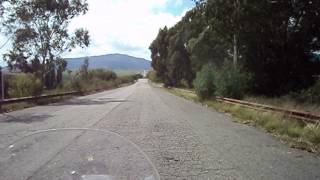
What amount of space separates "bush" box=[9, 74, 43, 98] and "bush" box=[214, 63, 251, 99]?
15.5 m

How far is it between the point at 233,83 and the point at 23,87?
55.4 ft

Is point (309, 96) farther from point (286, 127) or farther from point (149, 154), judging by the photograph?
point (149, 154)

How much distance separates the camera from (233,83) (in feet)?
120

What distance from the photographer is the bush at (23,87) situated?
141 feet

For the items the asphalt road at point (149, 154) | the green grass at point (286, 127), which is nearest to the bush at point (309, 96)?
the green grass at point (286, 127)

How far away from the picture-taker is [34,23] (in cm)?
5472

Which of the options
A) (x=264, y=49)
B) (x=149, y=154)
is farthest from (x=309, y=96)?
(x=149, y=154)

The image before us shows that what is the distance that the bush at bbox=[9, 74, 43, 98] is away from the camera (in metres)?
42.9

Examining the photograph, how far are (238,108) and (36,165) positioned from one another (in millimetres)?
20014

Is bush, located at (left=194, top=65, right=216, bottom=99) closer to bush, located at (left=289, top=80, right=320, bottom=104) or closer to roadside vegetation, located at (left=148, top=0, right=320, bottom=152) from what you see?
roadside vegetation, located at (left=148, top=0, right=320, bottom=152)

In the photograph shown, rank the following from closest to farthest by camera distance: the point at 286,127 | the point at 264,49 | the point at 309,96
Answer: the point at 286,127
the point at 309,96
the point at 264,49

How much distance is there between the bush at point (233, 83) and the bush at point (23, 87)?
15.5m

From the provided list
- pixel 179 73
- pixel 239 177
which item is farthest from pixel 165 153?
pixel 179 73

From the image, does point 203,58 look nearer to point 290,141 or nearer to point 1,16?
point 1,16
